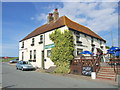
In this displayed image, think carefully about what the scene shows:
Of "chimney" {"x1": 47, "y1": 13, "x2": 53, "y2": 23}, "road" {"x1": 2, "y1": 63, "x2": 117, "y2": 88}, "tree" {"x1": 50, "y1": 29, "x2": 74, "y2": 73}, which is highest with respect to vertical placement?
"chimney" {"x1": 47, "y1": 13, "x2": 53, "y2": 23}

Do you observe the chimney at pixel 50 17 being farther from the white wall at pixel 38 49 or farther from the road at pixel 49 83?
the road at pixel 49 83

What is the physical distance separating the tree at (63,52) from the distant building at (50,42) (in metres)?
1.53

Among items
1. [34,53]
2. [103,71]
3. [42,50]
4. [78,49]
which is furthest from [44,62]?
[103,71]

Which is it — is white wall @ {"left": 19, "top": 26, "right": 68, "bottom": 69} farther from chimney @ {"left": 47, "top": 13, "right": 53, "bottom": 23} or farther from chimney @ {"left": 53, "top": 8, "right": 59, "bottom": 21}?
chimney @ {"left": 47, "top": 13, "right": 53, "bottom": 23}

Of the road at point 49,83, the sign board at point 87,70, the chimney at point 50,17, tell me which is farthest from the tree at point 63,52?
the chimney at point 50,17

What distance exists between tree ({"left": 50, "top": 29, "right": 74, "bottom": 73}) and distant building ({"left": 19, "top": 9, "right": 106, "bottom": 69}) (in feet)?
5.02

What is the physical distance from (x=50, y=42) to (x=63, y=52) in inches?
163

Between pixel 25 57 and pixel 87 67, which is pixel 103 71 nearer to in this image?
pixel 87 67

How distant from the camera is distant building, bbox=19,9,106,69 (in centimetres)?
1870

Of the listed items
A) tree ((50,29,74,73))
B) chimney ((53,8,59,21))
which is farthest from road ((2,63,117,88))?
chimney ((53,8,59,21))

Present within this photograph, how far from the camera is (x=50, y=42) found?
19.6m

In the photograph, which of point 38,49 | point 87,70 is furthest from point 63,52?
point 38,49

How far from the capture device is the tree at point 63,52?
15.9 metres

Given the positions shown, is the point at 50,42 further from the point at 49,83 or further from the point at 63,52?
the point at 49,83
